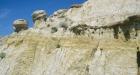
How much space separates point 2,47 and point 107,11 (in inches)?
722

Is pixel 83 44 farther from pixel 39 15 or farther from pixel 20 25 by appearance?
pixel 20 25

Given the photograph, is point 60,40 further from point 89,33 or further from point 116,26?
point 116,26

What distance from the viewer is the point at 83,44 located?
4484 centimetres

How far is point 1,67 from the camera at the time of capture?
170ft

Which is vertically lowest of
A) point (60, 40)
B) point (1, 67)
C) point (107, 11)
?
point (1, 67)

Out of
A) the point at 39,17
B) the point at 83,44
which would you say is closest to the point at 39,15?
the point at 39,17

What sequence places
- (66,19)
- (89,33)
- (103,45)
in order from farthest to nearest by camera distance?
(66,19)
(89,33)
(103,45)

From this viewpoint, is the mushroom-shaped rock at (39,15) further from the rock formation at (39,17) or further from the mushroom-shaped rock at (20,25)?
the mushroom-shaped rock at (20,25)

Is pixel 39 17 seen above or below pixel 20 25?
above

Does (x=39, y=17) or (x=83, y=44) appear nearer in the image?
(x=83, y=44)

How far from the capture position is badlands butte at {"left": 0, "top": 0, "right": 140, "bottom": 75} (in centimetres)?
4125

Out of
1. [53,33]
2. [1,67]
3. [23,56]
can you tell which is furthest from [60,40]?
[1,67]

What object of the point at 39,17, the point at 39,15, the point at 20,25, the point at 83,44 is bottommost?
the point at 83,44

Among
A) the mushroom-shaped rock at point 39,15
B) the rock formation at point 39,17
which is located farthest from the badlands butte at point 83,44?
Result: the mushroom-shaped rock at point 39,15
